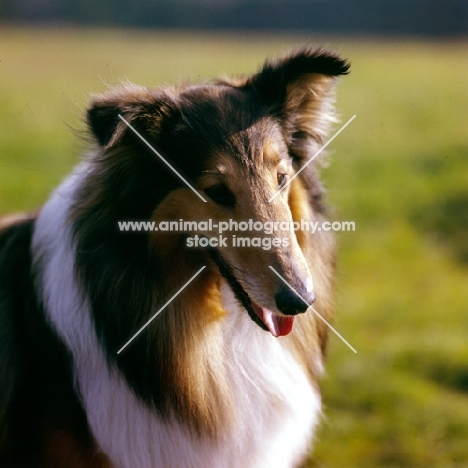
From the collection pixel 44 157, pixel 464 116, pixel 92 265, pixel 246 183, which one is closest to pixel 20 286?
pixel 92 265

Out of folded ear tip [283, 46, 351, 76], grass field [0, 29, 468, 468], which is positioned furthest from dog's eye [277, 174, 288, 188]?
grass field [0, 29, 468, 468]

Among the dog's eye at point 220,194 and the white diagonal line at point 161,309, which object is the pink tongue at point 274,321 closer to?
the white diagonal line at point 161,309

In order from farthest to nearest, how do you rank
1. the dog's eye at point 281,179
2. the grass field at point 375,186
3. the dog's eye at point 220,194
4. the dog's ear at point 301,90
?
the grass field at point 375,186 → the dog's ear at point 301,90 → the dog's eye at point 281,179 → the dog's eye at point 220,194

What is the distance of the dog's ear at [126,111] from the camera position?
2.45 metres

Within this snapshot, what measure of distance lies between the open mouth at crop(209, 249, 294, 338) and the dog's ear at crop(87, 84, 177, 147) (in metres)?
0.56

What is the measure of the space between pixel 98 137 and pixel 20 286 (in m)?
0.92

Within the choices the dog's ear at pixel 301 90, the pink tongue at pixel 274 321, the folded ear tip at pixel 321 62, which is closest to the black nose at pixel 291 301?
the pink tongue at pixel 274 321

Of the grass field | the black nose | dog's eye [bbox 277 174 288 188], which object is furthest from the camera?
the grass field

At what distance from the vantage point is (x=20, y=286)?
3016 mm

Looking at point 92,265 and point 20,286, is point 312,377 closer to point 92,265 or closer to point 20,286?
point 92,265

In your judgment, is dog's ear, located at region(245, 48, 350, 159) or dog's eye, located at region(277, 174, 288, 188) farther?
dog's ear, located at region(245, 48, 350, 159)

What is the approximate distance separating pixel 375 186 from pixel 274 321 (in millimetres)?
6274

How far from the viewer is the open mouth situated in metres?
2.60

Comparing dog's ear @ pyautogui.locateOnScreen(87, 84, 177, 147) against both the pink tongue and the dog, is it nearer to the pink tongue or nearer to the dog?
the dog
